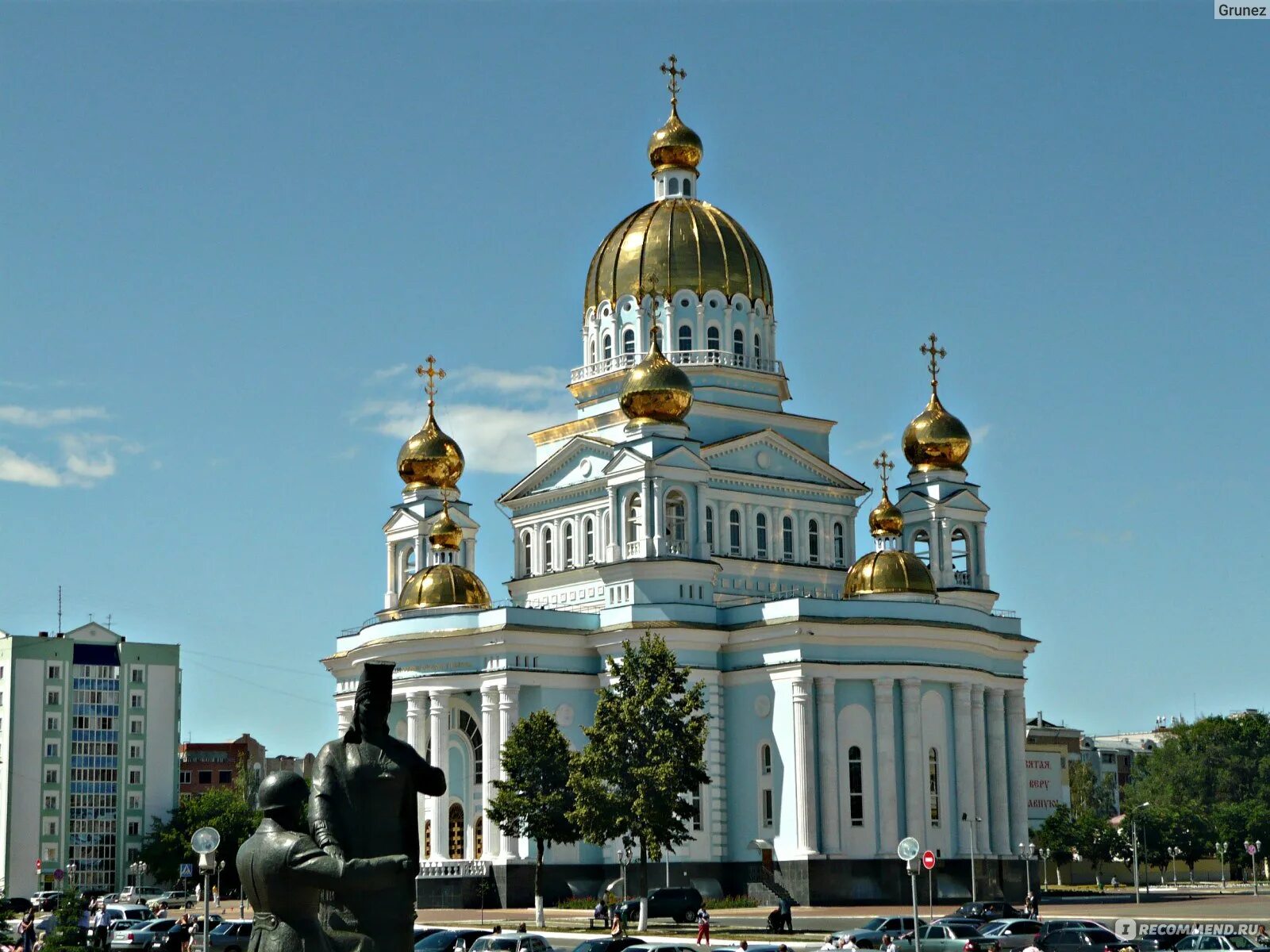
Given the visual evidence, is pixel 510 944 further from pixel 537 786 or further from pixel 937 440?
pixel 937 440

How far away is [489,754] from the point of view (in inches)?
2383

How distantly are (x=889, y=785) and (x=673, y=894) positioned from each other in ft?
33.7

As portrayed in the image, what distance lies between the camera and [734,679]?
61156 mm

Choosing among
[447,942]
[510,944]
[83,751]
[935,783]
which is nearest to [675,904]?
[935,783]

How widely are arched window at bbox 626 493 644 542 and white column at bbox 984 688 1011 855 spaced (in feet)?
40.8

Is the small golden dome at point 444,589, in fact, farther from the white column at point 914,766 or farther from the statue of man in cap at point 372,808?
the statue of man in cap at point 372,808

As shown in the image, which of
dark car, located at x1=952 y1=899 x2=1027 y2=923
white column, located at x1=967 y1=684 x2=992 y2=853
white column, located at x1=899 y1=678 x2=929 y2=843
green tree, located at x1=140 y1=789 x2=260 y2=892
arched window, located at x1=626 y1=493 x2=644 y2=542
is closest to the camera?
dark car, located at x1=952 y1=899 x2=1027 y2=923

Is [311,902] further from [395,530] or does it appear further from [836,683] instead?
[395,530]

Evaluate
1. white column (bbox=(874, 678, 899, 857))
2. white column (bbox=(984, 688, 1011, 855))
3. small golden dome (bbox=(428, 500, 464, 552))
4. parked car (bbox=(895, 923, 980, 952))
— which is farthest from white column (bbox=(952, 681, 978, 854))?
parked car (bbox=(895, 923, 980, 952))

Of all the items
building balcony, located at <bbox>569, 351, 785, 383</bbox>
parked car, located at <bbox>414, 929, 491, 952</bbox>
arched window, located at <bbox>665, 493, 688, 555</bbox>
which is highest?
building balcony, located at <bbox>569, 351, 785, 383</bbox>

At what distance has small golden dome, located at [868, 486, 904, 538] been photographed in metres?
69.1

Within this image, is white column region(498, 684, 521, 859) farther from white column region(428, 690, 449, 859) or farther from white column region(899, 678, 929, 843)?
white column region(899, 678, 929, 843)

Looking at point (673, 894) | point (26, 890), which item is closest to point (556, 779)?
point (673, 894)

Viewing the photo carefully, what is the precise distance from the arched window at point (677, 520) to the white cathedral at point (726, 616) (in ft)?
0.43
